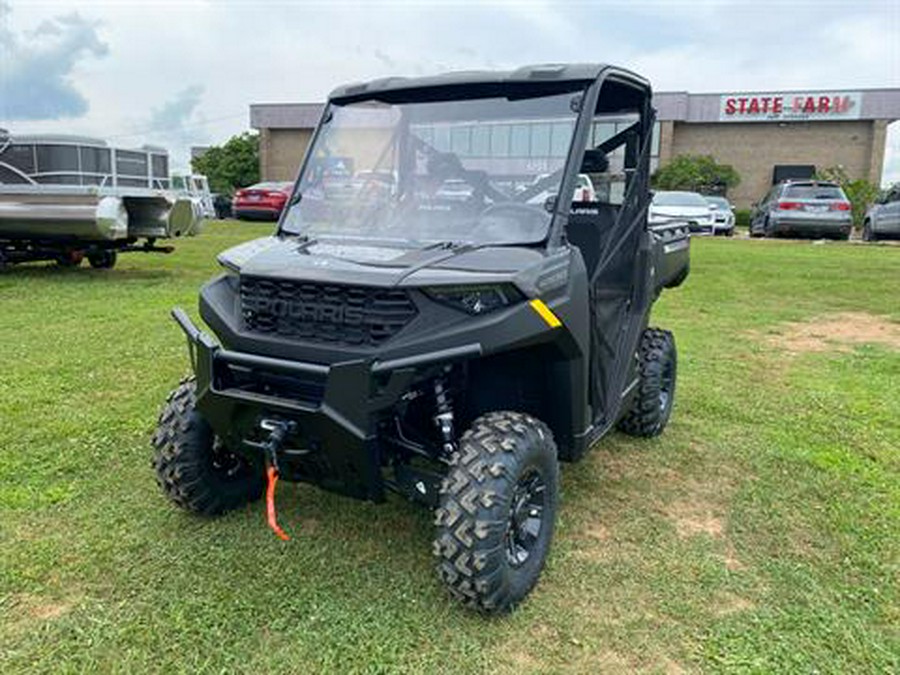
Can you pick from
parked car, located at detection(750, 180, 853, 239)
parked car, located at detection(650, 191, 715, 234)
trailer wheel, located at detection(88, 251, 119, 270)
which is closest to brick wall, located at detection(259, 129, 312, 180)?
parked car, located at detection(650, 191, 715, 234)

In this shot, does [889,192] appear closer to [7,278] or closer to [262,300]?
[7,278]

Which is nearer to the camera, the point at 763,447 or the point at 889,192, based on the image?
the point at 763,447

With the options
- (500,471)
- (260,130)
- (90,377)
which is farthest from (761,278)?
(260,130)

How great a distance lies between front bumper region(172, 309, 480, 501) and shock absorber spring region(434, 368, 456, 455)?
0.64 feet

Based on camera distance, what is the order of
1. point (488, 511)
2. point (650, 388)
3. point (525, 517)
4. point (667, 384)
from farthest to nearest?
1. point (667, 384)
2. point (650, 388)
3. point (525, 517)
4. point (488, 511)

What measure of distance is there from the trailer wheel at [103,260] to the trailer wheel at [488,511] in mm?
10506

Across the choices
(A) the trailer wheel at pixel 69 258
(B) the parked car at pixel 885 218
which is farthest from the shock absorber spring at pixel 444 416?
(B) the parked car at pixel 885 218

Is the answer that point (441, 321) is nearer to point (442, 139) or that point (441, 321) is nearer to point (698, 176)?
point (442, 139)

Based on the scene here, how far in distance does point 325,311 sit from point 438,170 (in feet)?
3.19

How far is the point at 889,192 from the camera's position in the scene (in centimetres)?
1958

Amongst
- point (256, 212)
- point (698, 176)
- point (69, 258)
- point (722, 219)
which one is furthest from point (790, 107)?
point (69, 258)

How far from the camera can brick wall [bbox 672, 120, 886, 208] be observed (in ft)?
123

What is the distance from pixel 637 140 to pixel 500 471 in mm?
2164

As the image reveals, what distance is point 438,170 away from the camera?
137 inches
